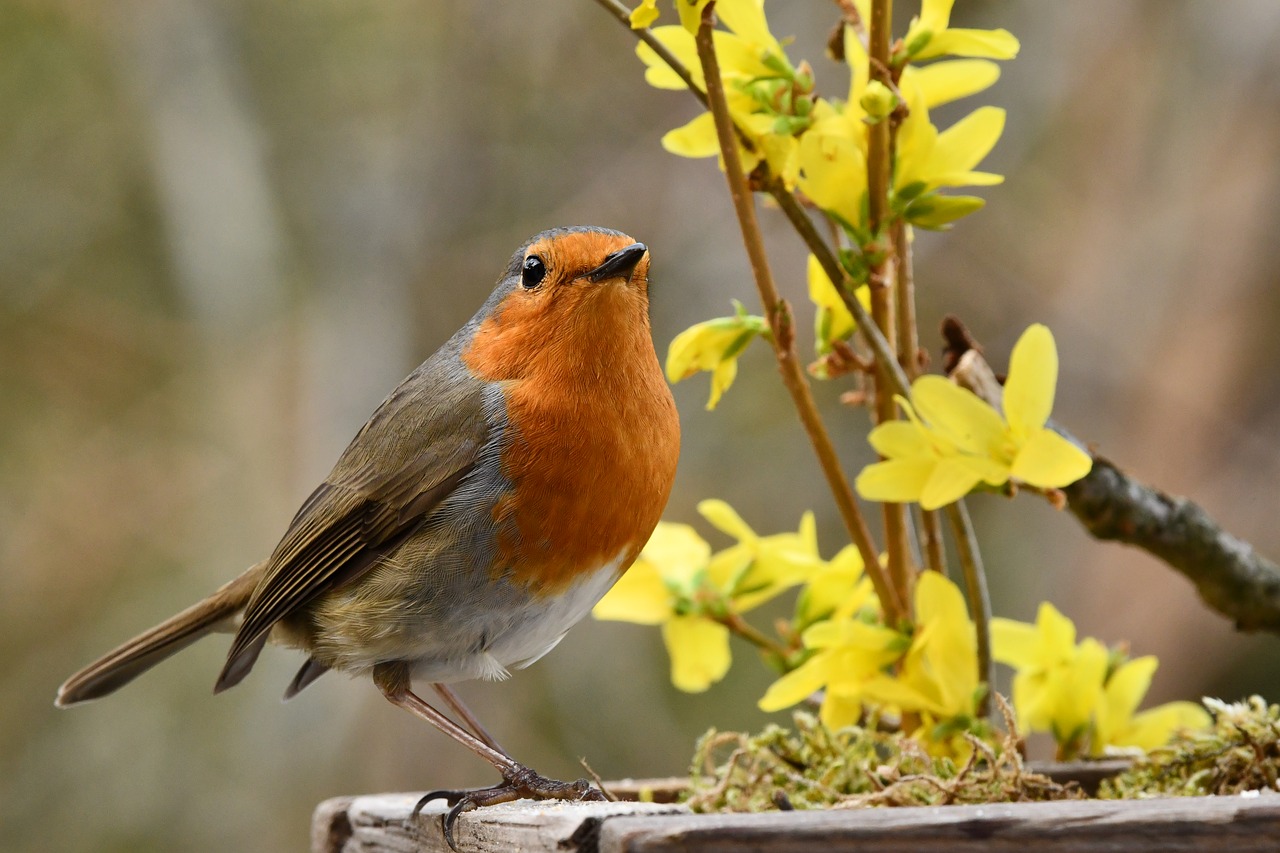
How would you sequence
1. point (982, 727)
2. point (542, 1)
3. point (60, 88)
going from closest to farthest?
point (982, 727) → point (542, 1) → point (60, 88)

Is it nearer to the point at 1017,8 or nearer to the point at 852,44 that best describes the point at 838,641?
the point at 852,44

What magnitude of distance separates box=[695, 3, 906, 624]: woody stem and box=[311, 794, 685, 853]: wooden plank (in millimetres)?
632

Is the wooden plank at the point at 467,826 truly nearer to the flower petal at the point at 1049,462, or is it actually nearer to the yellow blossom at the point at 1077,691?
the flower petal at the point at 1049,462

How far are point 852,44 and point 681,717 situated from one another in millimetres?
4689

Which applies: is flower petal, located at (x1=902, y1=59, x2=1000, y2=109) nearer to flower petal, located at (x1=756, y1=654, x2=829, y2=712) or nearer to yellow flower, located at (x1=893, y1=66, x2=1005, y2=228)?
yellow flower, located at (x1=893, y1=66, x2=1005, y2=228)

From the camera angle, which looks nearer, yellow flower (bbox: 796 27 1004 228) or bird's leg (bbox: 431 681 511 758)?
yellow flower (bbox: 796 27 1004 228)

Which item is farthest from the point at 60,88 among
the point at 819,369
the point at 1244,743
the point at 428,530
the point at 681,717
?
the point at 1244,743

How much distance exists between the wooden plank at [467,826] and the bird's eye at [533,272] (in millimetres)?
925

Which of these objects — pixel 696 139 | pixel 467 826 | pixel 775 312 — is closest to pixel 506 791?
pixel 467 826

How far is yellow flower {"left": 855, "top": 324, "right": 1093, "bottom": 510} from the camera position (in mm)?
1911

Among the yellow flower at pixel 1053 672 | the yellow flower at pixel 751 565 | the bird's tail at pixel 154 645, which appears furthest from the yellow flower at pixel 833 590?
the bird's tail at pixel 154 645

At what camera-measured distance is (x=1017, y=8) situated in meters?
5.65

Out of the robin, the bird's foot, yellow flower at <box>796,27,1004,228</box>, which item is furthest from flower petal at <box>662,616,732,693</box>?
yellow flower at <box>796,27,1004,228</box>

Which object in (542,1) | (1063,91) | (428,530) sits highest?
(542,1)
